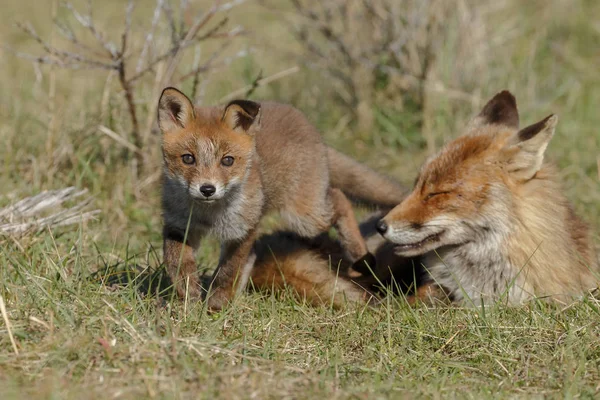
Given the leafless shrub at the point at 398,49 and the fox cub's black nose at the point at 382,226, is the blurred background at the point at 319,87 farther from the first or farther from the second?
the fox cub's black nose at the point at 382,226

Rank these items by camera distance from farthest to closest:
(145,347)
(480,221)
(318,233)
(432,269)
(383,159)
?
1. (383,159)
2. (318,233)
3. (432,269)
4. (480,221)
5. (145,347)

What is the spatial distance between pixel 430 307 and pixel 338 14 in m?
4.24

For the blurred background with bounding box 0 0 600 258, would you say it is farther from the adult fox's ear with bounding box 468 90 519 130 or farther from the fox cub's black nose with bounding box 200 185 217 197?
the adult fox's ear with bounding box 468 90 519 130

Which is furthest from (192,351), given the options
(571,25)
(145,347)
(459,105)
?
(571,25)

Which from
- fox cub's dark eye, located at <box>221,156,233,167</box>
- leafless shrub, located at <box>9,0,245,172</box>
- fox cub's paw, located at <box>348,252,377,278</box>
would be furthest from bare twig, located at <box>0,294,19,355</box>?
leafless shrub, located at <box>9,0,245,172</box>

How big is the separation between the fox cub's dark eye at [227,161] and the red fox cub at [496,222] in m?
0.98

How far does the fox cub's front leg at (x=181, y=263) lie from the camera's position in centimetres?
423

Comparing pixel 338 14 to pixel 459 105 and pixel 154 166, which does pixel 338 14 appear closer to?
pixel 459 105

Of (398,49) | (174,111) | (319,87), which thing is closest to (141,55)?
(174,111)

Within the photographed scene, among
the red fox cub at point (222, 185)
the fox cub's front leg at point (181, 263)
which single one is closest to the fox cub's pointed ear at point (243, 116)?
the red fox cub at point (222, 185)

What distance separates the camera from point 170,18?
19.8 ft

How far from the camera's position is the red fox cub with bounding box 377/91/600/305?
431 cm

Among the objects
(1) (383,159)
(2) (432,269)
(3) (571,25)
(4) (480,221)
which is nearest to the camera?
(4) (480,221)

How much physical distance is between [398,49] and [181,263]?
400 cm
